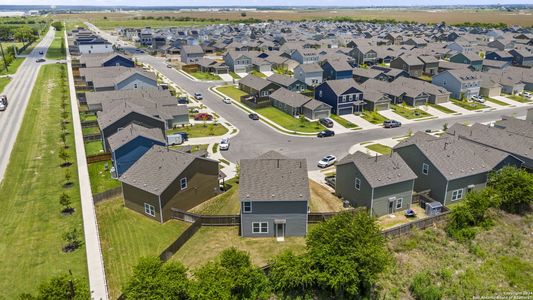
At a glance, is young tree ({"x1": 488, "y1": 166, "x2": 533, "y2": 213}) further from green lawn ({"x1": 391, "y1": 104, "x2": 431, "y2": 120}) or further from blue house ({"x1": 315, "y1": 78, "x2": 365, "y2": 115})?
blue house ({"x1": 315, "y1": 78, "x2": 365, "y2": 115})

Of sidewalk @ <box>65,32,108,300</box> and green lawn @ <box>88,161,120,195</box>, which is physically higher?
sidewalk @ <box>65,32,108,300</box>

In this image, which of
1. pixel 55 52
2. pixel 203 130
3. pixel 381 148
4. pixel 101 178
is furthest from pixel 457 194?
pixel 55 52

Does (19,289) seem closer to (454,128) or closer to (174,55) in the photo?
(454,128)

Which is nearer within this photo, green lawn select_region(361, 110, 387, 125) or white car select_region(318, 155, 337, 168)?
white car select_region(318, 155, 337, 168)

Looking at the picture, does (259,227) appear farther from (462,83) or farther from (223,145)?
(462,83)

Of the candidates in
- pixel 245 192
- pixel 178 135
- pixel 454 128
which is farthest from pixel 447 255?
pixel 178 135

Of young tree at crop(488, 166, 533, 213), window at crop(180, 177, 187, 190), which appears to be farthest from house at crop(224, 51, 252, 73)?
young tree at crop(488, 166, 533, 213)

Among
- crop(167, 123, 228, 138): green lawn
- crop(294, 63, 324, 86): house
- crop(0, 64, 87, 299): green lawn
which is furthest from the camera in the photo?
crop(294, 63, 324, 86): house

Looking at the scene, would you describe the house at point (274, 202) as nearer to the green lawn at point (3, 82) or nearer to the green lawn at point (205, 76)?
the green lawn at point (205, 76)
